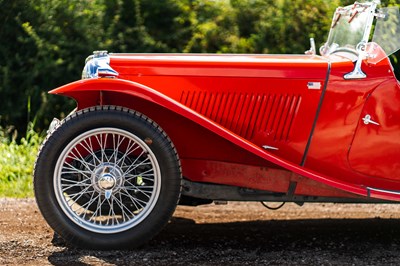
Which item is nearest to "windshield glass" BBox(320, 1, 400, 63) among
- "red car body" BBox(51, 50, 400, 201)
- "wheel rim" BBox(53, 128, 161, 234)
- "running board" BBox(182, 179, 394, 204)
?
"red car body" BBox(51, 50, 400, 201)

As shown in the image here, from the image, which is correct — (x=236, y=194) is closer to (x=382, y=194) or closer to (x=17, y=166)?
(x=382, y=194)

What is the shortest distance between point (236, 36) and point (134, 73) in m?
4.90

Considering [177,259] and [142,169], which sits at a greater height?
[142,169]

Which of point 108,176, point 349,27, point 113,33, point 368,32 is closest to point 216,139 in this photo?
point 108,176

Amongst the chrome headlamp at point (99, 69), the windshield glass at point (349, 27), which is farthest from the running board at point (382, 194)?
the chrome headlamp at point (99, 69)

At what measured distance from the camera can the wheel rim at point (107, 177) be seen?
18.2 feet

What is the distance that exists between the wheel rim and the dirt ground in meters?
0.27

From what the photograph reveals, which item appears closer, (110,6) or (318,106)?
(318,106)

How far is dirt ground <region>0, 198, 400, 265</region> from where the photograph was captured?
5.49m

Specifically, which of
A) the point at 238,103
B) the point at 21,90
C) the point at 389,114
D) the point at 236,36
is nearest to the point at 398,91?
the point at 389,114

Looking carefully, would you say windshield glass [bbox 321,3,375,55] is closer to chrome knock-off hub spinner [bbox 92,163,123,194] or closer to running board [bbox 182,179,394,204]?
running board [bbox 182,179,394,204]

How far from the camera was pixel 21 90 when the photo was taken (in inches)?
401

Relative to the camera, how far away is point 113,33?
10641 mm

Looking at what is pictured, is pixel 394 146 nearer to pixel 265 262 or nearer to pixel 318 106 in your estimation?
pixel 318 106
